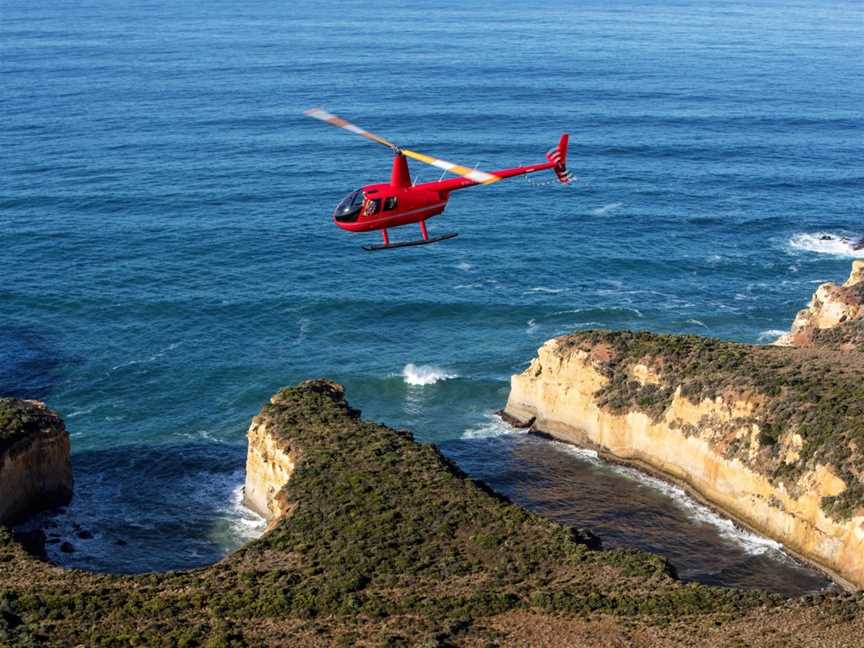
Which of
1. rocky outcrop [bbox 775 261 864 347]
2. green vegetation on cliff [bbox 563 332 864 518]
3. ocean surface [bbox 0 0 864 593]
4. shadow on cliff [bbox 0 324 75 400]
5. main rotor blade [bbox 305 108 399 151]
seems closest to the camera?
main rotor blade [bbox 305 108 399 151]

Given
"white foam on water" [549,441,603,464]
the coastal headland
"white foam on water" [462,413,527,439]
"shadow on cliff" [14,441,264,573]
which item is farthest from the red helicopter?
"white foam on water" [462,413,527,439]

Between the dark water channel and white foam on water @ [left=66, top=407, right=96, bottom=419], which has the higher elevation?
white foam on water @ [left=66, top=407, right=96, bottom=419]

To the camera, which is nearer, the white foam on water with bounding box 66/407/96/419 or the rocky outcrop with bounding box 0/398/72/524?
the rocky outcrop with bounding box 0/398/72/524

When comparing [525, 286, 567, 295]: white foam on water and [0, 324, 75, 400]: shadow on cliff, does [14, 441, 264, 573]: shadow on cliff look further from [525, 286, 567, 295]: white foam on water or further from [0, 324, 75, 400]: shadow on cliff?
[525, 286, 567, 295]: white foam on water

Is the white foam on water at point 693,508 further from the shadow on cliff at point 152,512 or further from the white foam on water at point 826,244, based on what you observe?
the white foam on water at point 826,244

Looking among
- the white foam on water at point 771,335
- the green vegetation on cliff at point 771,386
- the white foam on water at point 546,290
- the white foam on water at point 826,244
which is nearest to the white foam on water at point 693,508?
the green vegetation on cliff at point 771,386

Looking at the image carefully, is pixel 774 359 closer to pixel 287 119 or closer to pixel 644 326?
pixel 644 326
